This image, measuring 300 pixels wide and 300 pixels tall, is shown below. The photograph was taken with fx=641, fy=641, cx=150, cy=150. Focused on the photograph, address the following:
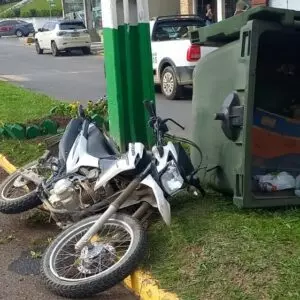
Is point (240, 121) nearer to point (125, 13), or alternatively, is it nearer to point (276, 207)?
point (276, 207)

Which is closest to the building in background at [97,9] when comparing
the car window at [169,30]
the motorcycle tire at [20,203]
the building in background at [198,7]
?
the building in background at [198,7]

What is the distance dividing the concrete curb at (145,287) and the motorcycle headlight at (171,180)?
0.83 meters

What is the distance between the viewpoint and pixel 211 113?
223 inches

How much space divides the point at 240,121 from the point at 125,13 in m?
2.77

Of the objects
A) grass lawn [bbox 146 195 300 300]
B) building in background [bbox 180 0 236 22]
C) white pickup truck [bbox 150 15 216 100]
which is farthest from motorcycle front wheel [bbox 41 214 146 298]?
building in background [bbox 180 0 236 22]

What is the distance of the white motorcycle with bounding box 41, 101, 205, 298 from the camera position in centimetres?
441

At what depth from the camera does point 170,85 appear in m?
14.2

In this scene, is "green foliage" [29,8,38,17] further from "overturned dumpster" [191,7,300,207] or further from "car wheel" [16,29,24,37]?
"overturned dumpster" [191,7,300,207]

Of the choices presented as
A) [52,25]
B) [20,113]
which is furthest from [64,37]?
[20,113]

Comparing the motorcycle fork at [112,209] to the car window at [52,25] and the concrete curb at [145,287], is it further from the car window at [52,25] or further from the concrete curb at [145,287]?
the car window at [52,25]

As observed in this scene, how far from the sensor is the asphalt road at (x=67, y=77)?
13.0m

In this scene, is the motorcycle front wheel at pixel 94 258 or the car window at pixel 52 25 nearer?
the motorcycle front wheel at pixel 94 258

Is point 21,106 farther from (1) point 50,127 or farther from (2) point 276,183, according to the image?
(2) point 276,183

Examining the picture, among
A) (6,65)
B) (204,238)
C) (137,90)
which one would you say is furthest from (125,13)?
(6,65)
